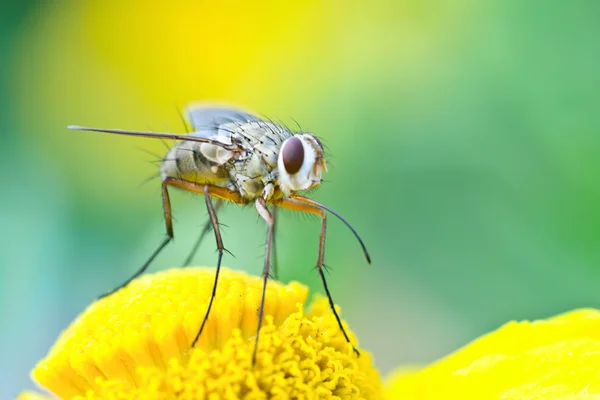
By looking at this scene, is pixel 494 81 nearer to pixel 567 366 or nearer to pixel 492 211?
pixel 492 211

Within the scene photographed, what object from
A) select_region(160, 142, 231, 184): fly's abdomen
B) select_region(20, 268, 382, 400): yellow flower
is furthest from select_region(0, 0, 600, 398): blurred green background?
select_region(20, 268, 382, 400): yellow flower

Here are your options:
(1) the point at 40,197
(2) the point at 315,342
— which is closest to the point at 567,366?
(2) the point at 315,342

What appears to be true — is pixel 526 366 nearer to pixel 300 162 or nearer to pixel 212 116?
pixel 300 162

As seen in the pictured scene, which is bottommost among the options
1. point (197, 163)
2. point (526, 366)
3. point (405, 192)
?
point (526, 366)

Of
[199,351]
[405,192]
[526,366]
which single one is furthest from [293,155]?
[405,192]

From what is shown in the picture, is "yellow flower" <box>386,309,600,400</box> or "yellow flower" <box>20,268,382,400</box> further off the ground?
"yellow flower" <box>20,268,382,400</box>

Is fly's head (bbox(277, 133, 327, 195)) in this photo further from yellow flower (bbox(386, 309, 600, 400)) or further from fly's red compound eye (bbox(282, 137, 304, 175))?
yellow flower (bbox(386, 309, 600, 400))

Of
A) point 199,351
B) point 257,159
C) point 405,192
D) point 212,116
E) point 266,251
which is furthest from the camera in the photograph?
point 405,192
